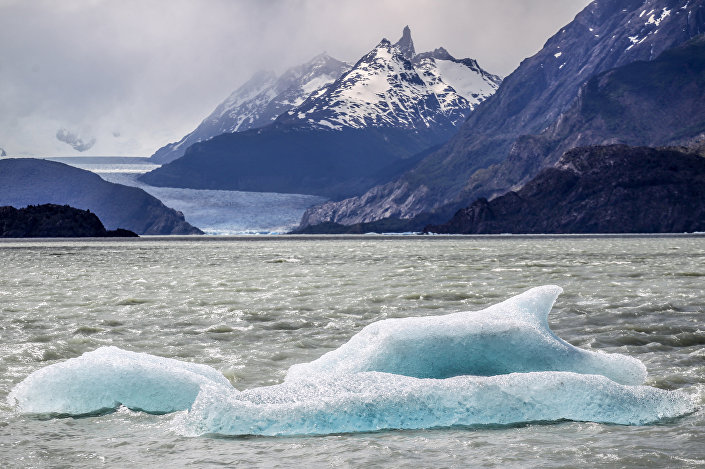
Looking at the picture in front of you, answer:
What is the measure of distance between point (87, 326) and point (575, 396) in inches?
466

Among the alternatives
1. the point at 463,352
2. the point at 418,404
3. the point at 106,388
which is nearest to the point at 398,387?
the point at 418,404

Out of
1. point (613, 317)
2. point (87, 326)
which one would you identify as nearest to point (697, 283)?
point (613, 317)

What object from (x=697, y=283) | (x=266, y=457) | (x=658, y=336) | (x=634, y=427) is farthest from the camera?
(x=697, y=283)

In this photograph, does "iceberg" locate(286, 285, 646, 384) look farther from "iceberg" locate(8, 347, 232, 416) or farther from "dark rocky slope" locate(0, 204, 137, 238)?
"dark rocky slope" locate(0, 204, 137, 238)

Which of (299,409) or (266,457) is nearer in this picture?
(266,457)

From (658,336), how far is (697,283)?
1365 cm

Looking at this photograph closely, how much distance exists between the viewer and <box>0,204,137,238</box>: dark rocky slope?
187000 millimetres

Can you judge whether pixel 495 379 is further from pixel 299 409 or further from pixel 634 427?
pixel 299 409

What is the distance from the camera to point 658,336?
14672 millimetres

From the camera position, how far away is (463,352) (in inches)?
400

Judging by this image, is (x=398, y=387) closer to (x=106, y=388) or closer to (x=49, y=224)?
(x=106, y=388)

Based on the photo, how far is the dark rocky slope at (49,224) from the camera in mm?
187000

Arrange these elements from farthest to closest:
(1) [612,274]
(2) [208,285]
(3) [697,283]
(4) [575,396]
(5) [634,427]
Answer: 1. (1) [612,274]
2. (2) [208,285]
3. (3) [697,283]
4. (4) [575,396]
5. (5) [634,427]

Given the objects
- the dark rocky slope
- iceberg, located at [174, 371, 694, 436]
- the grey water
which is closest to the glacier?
iceberg, located at [174, 371, 694, 436]
